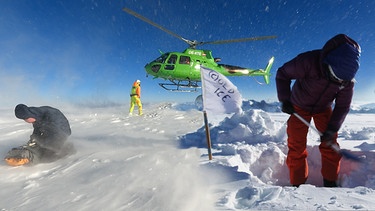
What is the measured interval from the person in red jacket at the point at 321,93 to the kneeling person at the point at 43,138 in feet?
9.70

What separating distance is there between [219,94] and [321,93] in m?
1.31

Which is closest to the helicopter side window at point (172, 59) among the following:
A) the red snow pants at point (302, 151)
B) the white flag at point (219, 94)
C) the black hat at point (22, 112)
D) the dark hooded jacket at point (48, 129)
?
the white flag at point (219, 94)

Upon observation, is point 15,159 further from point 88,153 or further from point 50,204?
point 50,204

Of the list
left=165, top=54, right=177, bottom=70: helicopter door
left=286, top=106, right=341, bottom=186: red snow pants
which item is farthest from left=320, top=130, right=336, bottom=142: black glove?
left=165, top=54, right=177, bottom=70: helicopter door

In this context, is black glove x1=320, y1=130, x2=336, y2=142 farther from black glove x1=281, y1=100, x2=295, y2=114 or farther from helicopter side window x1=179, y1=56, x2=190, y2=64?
helicopter side window x1=179, y1=56, x2=190, y2=64

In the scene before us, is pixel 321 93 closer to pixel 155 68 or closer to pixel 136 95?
pixel 136 95

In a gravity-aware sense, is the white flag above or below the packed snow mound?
above

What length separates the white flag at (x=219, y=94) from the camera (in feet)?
11.5

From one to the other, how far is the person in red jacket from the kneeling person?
2957mm

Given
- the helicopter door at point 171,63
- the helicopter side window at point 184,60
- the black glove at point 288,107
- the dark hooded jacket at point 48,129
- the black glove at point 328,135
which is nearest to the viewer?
the black glove at point 328,135

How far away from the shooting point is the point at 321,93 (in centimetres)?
268

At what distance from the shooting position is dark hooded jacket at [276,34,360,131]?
8.26ft

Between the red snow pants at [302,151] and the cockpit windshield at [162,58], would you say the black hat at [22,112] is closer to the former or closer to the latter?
the red snow pants at [302,151]

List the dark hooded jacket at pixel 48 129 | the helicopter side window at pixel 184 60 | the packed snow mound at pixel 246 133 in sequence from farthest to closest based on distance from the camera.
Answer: the helicopter side window at pixel 184 60 < the packed snow mound at pixel 246 133 < the dark hooded jacket at pixel 48 129
